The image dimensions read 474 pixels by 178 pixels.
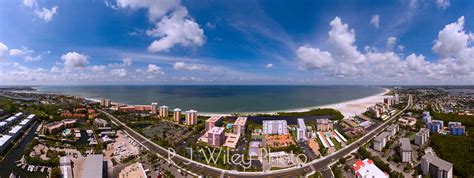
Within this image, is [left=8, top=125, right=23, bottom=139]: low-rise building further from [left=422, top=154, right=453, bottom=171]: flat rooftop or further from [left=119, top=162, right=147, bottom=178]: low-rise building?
[left=422, top=154, right=453, bottom=171]: flat rooftop

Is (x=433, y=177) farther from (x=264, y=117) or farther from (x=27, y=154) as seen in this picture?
(x=27, y=154)

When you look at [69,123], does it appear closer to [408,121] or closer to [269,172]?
[269,172]

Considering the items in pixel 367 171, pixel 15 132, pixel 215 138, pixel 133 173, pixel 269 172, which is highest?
pixel 215 138

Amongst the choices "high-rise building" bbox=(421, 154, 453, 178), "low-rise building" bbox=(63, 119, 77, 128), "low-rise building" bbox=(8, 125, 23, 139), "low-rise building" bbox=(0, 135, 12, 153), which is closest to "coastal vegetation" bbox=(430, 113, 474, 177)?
"high-rise building" bbox=(421, 154, 453, 178)

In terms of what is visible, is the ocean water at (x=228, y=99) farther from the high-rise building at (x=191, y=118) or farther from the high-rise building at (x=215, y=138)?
the high-rise building at (x=215, y=138)

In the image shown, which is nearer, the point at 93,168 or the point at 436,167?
the point at 93,168

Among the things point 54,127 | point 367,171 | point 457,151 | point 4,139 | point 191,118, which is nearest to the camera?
point 367,171

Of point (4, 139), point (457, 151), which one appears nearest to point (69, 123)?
point (4, 139)
